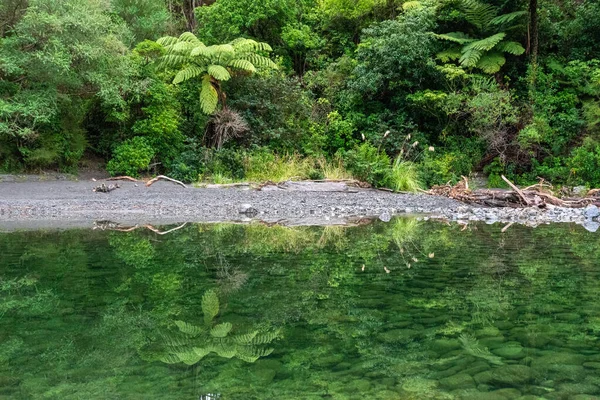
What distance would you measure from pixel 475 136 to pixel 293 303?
1429 centimetres

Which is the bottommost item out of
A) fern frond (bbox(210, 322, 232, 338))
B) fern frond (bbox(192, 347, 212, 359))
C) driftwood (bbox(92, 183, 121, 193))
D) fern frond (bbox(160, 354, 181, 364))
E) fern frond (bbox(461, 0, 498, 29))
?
driftwood (bbox(92, 183, 121, 193))

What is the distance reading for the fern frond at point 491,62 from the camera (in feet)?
54.9

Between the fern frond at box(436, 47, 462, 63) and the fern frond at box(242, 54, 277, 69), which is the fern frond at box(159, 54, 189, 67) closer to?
the fern frond at box(242, 54, 277, 69)

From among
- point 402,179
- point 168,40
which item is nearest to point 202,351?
point 402,179

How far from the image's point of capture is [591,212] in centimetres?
1073

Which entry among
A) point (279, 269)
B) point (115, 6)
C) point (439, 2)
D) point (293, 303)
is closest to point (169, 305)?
point (293, 303)

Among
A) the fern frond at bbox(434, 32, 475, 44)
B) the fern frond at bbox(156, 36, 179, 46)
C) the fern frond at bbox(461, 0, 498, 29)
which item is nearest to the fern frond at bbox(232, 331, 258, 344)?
the fern frond at bbox(156, 36, 179, 46)

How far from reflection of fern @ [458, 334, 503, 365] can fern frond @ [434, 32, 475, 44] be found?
15.1 m

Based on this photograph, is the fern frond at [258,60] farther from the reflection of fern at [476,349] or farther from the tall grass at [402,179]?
the reflection of fern at [476,349]

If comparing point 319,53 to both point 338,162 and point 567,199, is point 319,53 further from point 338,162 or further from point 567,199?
point 567,199

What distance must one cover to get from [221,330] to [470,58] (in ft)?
48.4

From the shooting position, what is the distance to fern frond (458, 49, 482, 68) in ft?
54.0

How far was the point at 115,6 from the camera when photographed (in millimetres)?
19234

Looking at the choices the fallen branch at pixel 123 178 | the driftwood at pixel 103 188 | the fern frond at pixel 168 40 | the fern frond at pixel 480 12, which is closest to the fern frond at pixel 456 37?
the fern frond at pixel 480 12
